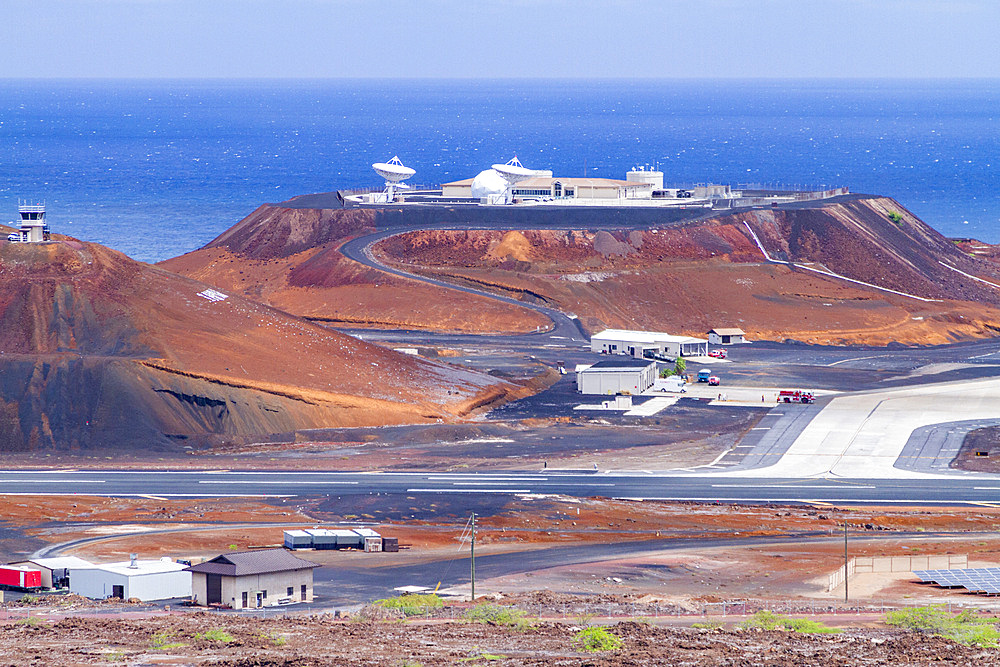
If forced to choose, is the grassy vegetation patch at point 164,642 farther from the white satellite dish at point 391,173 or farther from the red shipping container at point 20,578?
the white satellite dish at point 391,173

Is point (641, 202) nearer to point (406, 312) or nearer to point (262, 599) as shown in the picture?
point (406, 312)

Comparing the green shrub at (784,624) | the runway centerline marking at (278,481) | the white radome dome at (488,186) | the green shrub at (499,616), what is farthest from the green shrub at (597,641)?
the white radome dome at (488,186)

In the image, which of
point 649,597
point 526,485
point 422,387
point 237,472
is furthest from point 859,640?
point 422,387

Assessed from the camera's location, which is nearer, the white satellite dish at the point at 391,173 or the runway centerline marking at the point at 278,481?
the runway centerline marking at the point at 278,481

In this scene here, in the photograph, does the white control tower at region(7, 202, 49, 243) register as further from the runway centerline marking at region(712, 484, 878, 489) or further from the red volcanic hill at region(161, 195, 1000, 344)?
the runway centerline marking at region(712, 484, 878, 489)

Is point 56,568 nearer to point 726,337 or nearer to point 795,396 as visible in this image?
point 795,396

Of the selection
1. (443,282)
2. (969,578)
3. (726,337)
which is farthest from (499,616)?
(443,282)
